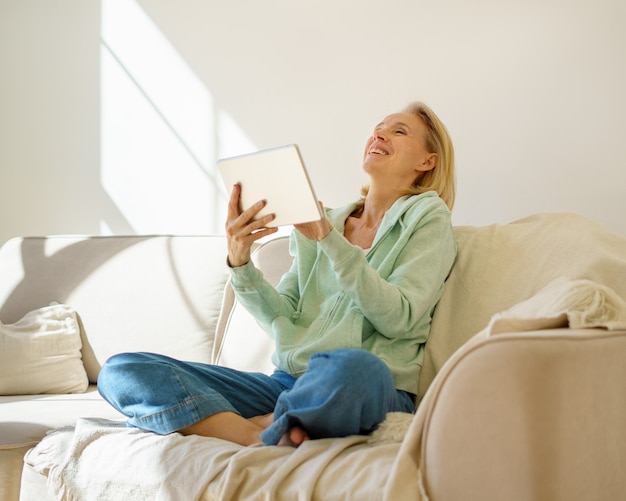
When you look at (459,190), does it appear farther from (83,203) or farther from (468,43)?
(83,203)

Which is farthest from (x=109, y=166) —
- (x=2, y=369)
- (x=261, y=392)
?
(x=261, y=392)

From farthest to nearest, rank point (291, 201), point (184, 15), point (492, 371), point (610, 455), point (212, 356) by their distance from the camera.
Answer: point (184, 15)
point (212, 356)
point (291, 201)
point (610, 455)
point (492, 371)

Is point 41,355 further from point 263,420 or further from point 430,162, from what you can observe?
point 430,162

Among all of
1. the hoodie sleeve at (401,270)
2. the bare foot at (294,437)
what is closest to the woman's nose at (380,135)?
the hoodie sleeve at (401,270)

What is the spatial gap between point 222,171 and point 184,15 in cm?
153

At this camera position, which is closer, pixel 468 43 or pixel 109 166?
pixel 468 43

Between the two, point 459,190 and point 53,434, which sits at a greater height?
point 459,190

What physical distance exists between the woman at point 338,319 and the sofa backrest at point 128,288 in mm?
440

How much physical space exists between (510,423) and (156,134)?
2.24 metres

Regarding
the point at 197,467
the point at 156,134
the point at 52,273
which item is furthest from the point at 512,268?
the point at 156,134

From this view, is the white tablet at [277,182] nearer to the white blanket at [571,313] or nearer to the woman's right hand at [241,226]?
the woman's right hand at [241,226]

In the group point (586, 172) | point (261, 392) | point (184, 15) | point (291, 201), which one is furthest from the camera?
point (184, 15)

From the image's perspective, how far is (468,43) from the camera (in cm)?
229

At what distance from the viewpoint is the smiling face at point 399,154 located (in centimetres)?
200
